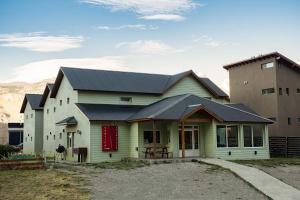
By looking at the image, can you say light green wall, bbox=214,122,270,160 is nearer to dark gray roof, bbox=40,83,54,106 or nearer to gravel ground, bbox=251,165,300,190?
gravel ground, bbox=251,165,300,190

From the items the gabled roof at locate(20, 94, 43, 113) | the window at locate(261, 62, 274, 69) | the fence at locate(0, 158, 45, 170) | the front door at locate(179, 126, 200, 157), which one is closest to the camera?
the fence at locate(0, 158, 45, 170)

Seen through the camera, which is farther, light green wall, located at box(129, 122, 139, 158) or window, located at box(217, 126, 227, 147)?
window, located at box(217, 126, 227, 147)

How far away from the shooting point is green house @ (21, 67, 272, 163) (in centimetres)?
2914

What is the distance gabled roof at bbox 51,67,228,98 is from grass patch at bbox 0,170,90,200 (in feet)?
41.4

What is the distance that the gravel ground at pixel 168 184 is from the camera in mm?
15906

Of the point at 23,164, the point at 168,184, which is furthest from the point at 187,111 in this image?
the point at 23,164

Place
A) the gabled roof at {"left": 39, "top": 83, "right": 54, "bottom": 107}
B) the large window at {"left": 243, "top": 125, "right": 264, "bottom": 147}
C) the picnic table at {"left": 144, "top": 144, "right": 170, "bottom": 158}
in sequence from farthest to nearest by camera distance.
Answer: the gabled roof at {"left": 39, "top": 83, "right": 54, "bottom": 107}, the large window at {"left": 243, "top": 125, "right": 264, "bottom": 147}, the picnic table at {"left": 144, "top": 144, "right": 170, "bottom": 158}

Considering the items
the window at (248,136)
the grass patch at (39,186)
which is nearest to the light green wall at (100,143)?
the grass patch at (39,186)

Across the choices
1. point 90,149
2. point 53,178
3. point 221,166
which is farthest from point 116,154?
point 53,178

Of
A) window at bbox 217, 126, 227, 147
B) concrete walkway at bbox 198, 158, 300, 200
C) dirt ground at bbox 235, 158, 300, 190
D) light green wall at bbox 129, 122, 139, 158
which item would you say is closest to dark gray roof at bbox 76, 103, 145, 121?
light green wall at bbox 129, 122, 139, 158

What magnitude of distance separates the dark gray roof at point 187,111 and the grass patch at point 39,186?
9.24m

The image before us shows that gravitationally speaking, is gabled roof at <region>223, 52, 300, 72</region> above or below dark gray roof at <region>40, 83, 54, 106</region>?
above

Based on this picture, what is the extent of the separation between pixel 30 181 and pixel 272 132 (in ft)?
83.8

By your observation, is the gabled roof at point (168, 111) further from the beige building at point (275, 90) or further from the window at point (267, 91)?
the window at point (267, 91)
